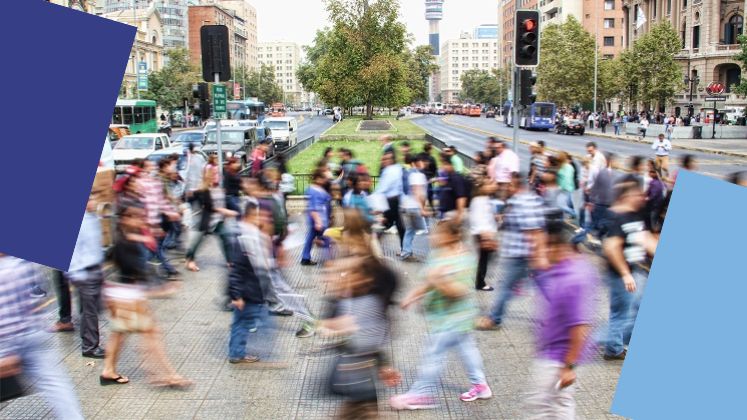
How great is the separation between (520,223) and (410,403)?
3.07 m

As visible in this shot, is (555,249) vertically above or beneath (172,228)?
above

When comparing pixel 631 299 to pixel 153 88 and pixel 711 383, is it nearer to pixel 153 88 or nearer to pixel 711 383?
pixel 711 383

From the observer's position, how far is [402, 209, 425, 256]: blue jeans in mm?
11984

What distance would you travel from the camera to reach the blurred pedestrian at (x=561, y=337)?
16.6 feet

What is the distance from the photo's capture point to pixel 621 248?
7.36 metres

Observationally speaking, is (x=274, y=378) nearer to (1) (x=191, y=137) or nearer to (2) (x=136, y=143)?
(2) (x=136, y=143)

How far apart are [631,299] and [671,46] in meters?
55.3

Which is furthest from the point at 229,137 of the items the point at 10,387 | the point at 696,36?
the point at 696,36

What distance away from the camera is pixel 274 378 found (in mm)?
7109

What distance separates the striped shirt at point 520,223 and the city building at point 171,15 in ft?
421

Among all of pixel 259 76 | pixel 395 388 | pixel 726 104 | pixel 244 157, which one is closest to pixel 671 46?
pixel 726 104

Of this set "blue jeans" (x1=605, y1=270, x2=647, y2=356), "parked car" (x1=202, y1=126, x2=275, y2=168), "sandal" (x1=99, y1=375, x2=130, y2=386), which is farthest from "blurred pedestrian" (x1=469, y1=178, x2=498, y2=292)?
"parked car" (x1=202, y1=126, x2=275, y2=168)

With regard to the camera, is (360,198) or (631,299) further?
(360,198)

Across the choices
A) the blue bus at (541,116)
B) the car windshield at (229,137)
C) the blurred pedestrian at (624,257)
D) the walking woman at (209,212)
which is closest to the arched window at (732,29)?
the blue bus at (541,116)
